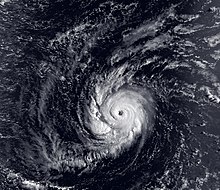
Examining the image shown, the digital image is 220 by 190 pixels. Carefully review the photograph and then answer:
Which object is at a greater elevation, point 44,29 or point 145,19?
point 145,19

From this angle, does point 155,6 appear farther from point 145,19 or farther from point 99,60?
point 99,60

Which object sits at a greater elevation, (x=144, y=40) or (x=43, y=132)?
(x=144, y=40)

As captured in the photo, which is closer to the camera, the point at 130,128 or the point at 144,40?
the point at 130,128

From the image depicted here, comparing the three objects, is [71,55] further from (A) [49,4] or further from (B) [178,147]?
(B) [178,147]

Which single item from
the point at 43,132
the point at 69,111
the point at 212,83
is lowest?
the point at 43,132

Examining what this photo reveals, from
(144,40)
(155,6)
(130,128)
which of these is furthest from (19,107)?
(155,6)

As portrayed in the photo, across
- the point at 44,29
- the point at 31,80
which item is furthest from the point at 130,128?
the point at 44,29
